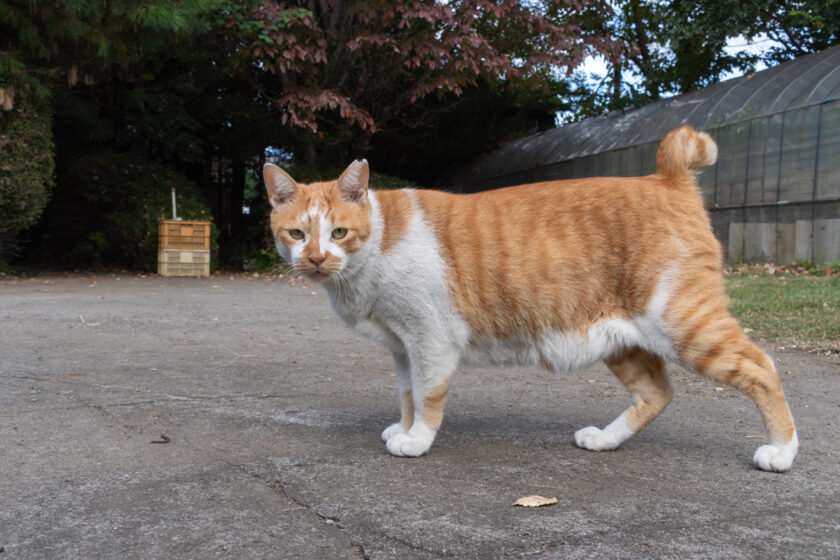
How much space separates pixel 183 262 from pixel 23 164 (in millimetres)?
2698

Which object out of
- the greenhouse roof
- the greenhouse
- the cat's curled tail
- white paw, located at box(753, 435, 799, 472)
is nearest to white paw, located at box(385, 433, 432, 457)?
white paw, located at box(753, 435, 799, 472)

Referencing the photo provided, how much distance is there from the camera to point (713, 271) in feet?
8.66

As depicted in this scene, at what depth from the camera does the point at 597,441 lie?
2.75 m

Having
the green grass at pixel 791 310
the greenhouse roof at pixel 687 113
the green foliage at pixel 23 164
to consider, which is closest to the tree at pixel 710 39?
the greenhouse roof at pixel 687 113

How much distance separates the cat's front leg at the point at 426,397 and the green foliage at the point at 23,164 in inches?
368

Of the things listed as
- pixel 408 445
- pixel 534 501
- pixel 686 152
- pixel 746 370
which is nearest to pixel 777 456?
pixel 746 370

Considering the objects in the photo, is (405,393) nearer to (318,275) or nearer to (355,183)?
(318,275)

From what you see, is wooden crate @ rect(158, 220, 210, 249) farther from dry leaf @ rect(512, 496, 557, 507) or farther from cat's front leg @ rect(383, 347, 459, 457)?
dry leaf @ rect(512, 496, 557, 507)

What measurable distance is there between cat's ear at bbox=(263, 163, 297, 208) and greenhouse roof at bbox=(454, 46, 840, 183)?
9887mm

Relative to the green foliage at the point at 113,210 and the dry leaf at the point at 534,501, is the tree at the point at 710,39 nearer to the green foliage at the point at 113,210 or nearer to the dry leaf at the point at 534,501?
the green foliage at the point at 113,210

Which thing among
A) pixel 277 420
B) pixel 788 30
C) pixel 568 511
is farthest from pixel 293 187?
pixel 788 30

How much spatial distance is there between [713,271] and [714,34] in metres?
13.6

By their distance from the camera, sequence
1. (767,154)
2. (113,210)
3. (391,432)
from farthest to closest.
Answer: (113,210) → (767,154) → (391,432)

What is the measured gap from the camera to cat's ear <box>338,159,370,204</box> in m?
2.77
